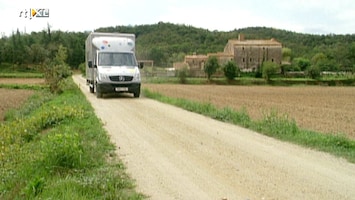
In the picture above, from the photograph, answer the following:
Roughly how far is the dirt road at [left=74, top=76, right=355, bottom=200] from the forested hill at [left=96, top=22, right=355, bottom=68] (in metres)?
107

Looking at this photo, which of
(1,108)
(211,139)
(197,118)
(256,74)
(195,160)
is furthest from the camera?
(256,74)

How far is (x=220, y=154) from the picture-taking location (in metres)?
8.80

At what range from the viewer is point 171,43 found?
143 m

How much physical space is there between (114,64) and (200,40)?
134411mm

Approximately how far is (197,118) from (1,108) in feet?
44.0

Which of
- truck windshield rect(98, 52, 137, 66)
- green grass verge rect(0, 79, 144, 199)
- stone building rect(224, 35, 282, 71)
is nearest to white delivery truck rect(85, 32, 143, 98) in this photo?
truck windshield rect(98, 52, 137, 66)

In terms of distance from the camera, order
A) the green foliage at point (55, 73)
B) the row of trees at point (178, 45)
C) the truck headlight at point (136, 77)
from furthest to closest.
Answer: the row of trees at point (178, 45) → the green foliage at point (55, 73) → the truck headlight at point (136, 77)

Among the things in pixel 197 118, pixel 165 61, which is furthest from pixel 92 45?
pixel 165 61

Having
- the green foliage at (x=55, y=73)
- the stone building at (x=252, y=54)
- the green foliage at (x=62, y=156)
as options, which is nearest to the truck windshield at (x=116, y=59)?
the green foliage at (x=55, y=73)

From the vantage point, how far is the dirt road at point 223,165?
6.23 meters

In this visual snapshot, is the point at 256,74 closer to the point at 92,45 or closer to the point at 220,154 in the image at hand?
the point at 92,45

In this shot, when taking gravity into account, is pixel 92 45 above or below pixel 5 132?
above

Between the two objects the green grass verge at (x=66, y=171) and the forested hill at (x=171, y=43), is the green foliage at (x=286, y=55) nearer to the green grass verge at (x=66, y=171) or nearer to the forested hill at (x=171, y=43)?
the forested hill at (x=171, y=43)

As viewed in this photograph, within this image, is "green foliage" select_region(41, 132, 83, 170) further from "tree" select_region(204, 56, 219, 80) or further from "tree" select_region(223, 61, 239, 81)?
"tree" select_region(204, 56, 219, 80)
